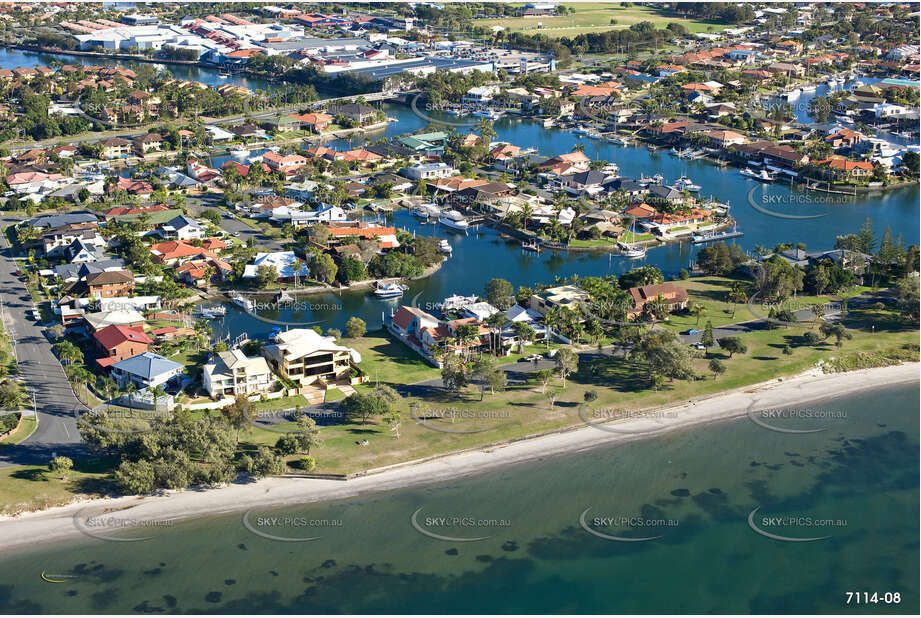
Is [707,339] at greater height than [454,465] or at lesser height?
greater

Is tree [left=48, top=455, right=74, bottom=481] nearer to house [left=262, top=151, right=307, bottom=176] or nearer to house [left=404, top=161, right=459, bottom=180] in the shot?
house [left=262, top=151, right=307, bottom=176]

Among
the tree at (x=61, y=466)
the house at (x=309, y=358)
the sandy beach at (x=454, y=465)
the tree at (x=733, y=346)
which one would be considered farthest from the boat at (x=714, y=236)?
the tree at (x=61, y=466)

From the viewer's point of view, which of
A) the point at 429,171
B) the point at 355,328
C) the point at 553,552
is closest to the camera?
the point at 553,552

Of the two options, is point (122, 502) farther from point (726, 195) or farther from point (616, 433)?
point (726, 195)

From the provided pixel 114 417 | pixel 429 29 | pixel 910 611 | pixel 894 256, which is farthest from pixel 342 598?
pixel 429 29
